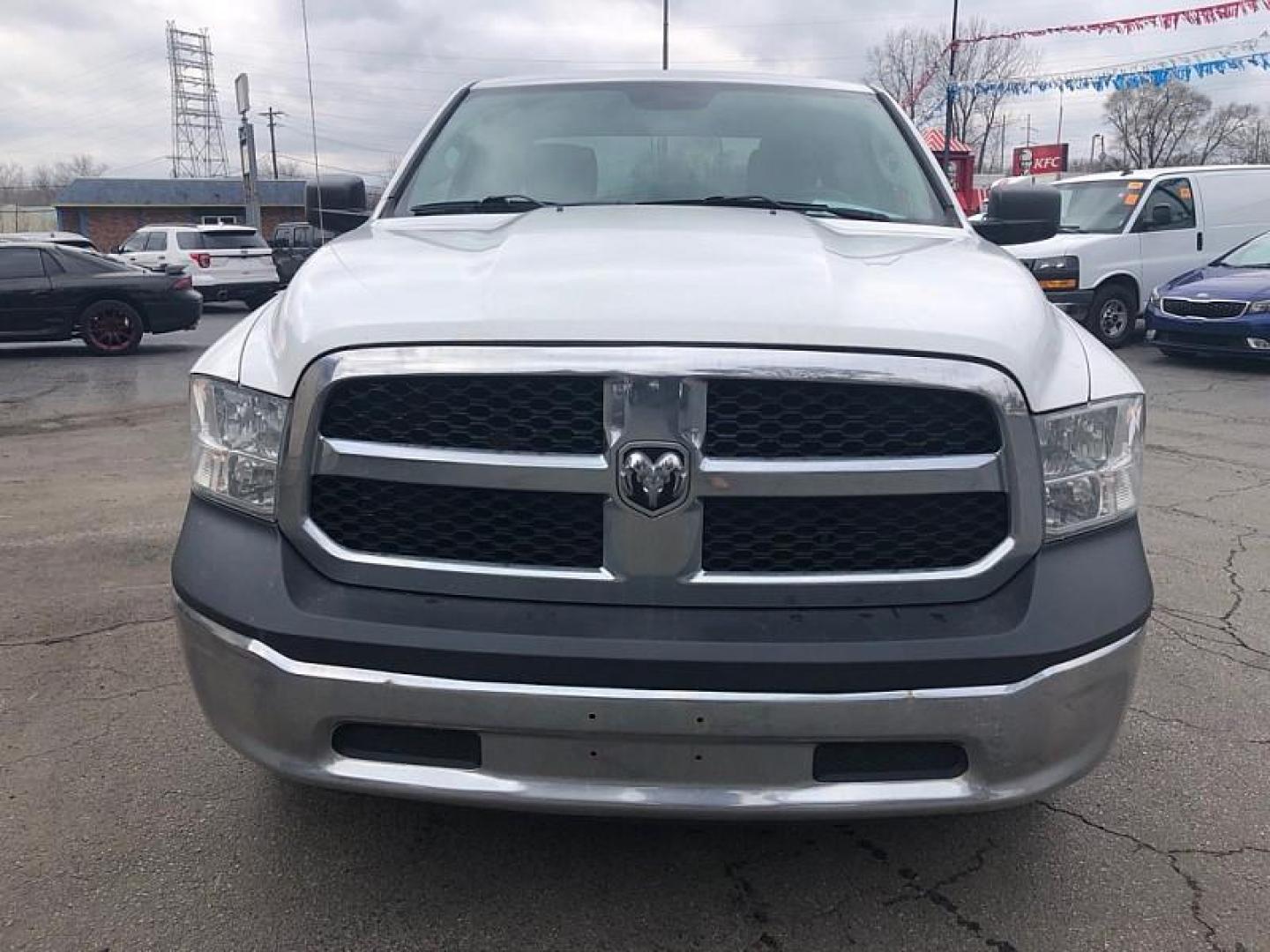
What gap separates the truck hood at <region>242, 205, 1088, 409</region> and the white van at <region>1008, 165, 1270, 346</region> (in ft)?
35.9

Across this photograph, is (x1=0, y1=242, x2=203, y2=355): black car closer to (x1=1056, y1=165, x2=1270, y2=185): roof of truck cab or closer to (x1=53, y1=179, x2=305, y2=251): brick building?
(x1=1056, y1=165, x2=1270, y2=185): roof of truck cab

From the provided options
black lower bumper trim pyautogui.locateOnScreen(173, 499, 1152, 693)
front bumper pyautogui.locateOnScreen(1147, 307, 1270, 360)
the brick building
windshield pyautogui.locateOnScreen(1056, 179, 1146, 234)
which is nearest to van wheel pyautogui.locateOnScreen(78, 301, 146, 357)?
windshield pyautogui.locateOnScreen(1056, 179, 1146, 234)

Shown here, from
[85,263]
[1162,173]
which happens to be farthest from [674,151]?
[1162,173]

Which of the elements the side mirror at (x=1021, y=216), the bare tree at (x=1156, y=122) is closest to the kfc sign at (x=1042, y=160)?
the bare tree at (x=1156, y=122)

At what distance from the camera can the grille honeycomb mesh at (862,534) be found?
80.5 inches

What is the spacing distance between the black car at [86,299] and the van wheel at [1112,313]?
436 inches

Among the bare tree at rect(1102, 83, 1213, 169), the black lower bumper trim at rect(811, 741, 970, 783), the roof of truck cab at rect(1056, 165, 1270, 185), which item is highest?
the bare tree at rect(1102, 83, 1213, 169)

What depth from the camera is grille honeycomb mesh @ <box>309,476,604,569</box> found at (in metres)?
2.05

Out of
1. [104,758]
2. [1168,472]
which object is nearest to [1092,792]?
[104,758]

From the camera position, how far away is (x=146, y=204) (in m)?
46.8

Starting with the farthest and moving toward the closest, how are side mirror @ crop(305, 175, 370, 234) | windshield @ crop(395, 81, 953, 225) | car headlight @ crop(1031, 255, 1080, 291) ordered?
car headlight @ crop(1031, 255, 1080, 291) → side mirror @ crop(305, 175, 370, 234) → windshield @ crop(395, 81, 953, 225)

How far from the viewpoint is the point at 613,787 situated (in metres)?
1.98

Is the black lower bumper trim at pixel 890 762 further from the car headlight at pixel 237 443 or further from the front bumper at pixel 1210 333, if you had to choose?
the front bumper at pixel 1210 333

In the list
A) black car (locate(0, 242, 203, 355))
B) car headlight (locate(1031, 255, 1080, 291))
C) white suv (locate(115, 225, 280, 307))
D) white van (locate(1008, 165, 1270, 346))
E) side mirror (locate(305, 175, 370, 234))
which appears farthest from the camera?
white suv (locate(115, 225, 280, 307))
